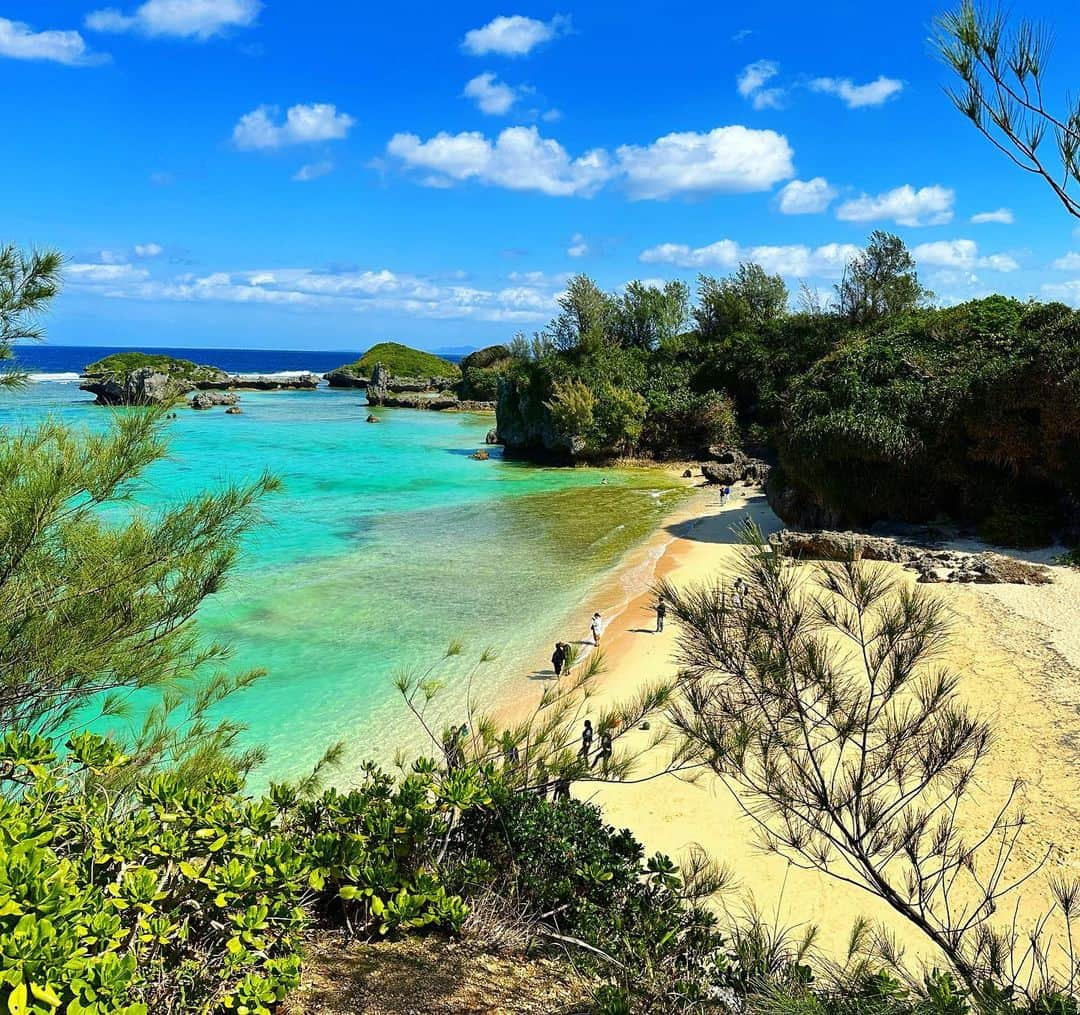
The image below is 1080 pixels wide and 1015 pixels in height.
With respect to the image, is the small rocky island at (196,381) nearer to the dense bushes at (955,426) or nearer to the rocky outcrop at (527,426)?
the rocky outcrop at (527,426)

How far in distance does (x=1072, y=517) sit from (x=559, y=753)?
2093 cm

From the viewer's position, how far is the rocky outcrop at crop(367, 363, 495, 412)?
85062 mm

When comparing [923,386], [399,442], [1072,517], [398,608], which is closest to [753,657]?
[398,608]

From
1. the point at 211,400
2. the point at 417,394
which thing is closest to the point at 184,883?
the point at 211,400

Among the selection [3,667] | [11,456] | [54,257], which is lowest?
[3,667]

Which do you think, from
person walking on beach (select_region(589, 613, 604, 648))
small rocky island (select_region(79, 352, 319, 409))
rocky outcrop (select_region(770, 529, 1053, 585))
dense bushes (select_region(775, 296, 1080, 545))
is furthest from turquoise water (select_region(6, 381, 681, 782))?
small rocky island (select_region(79, 352, 319, 409))

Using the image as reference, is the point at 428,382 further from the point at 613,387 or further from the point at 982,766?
the point at 982,766

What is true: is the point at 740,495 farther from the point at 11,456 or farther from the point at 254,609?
the point at 11,456

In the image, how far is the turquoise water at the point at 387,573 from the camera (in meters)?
13.2

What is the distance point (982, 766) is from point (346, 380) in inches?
4489

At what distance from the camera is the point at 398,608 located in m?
18.8

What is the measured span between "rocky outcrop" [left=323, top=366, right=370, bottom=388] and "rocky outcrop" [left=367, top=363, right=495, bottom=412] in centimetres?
1552

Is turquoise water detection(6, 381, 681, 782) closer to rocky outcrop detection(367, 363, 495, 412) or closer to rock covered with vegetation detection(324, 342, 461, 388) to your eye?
rocky outcrop detection(367, 363, 495, 412)

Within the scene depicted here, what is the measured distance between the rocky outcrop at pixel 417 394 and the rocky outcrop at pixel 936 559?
66.3 metres
